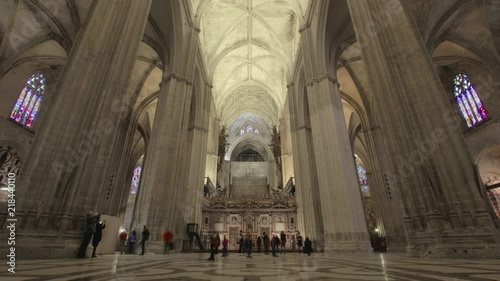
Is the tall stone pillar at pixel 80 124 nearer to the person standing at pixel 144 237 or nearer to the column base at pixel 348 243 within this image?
the person standing at pixel 144 237

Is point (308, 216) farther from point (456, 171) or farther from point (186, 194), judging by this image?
point (456, 171)

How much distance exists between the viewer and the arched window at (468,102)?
48.2ft

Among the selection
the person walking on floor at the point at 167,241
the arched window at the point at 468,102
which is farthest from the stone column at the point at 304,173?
the arched window at the point at 468,102

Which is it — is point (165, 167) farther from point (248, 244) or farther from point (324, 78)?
point (324, 78)

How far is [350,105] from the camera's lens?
61.3 feet

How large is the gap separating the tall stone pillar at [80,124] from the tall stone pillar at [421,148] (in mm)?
7080

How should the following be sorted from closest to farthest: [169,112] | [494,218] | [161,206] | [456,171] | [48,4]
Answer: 1. [494,218]
2. [456,171]
3. [161,206]
4. [169,112]
5. [48,4]

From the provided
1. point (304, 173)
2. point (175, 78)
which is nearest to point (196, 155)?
point (175, 78)

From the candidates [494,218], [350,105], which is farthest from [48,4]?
[350,105]

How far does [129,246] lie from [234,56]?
773 inches

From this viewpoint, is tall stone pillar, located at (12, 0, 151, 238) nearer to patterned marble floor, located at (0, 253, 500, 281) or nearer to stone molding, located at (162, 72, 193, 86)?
patterned marble floor, located at (0, 253, 500, 281)

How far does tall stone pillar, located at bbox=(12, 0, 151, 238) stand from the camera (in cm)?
459

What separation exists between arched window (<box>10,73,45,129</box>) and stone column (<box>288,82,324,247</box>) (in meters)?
17.7

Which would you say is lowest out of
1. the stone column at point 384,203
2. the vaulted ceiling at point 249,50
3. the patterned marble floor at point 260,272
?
the patterned marble floor at point 260,272
